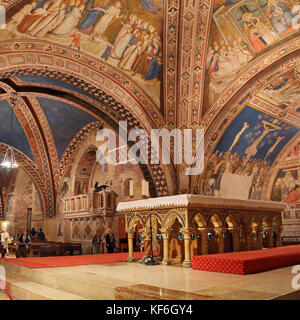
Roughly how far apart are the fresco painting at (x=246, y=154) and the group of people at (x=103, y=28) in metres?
3.83

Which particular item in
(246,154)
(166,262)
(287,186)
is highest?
(246,154)

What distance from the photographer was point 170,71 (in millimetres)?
11688

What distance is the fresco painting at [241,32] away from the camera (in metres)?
9.56

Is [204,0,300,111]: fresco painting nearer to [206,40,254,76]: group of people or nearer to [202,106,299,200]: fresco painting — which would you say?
[206,40,254,76]: group of people

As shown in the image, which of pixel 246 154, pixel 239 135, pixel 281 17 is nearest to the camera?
pixel 281 17

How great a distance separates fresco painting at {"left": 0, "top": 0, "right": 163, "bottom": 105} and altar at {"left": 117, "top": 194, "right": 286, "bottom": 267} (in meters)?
5.29

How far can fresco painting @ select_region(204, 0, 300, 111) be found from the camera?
31.4ft

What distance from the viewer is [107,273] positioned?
17.8 ft

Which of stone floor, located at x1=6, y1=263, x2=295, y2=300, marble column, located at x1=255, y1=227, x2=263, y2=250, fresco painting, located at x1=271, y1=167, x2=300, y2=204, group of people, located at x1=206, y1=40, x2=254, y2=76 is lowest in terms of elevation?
stone floor, located at x1=6, y1=263, x2=295, y2=300

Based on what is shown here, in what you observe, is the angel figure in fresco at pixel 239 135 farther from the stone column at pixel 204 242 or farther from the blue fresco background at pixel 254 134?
the stone column at pixel 204 242

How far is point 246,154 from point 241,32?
18.3 feet

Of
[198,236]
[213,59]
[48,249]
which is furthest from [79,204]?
[198,236]

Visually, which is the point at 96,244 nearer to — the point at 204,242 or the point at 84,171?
the point at 84,171

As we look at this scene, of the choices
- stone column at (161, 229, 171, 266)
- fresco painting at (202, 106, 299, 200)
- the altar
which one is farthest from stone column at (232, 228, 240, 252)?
fresco painting at (202, 106, 299, 200)
